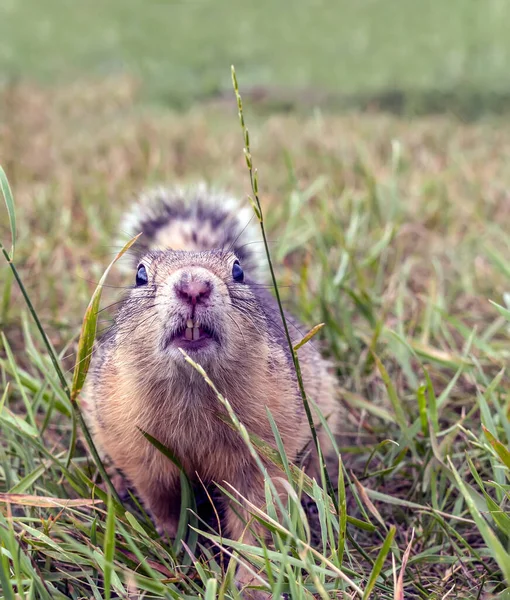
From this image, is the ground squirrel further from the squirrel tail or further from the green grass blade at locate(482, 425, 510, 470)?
the squirrel tail

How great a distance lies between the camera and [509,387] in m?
3.18

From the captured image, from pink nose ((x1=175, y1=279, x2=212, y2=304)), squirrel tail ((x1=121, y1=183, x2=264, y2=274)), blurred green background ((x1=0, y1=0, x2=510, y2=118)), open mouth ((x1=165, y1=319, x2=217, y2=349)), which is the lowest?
open mouth ((x1=165, y1=319, x2=217, y2=349))

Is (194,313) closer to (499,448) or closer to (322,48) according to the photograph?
(499,448)

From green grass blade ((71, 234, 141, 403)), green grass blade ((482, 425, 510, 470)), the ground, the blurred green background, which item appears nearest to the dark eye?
green grass blade ((71, 234, 141, 403))

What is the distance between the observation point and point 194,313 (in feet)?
6.86

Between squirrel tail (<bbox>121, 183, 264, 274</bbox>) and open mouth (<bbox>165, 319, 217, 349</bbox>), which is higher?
squirrel tail (<bbox>121, 183, 264, 274</bbox>)

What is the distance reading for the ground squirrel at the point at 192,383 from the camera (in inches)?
85.0

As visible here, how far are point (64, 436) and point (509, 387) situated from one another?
222 cm

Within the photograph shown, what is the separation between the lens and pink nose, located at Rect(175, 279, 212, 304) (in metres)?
2.06

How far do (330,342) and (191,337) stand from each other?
5.20ft

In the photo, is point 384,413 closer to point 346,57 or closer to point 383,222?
point 383,222

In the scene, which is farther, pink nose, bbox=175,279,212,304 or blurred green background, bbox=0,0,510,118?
blurred green background, bbox=0,0,510,118

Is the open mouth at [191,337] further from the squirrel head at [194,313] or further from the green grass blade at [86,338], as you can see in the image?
the green grass blade at [86,338]

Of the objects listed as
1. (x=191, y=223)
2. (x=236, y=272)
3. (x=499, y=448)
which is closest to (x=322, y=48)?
(x=191, y=223)
